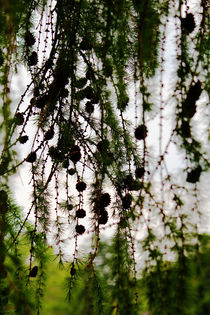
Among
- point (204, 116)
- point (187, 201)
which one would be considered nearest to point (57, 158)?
point (187, 201)

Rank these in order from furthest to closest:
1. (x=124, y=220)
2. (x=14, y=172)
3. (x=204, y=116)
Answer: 1. (x=204, y=116)
2. (x=14, y=172)
3. (x=124, y=220)

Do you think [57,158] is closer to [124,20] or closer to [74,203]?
[74,203]

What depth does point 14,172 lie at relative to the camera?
1.03m

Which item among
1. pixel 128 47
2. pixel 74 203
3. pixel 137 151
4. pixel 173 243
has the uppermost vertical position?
pixel 128 47

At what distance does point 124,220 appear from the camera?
0.92 metres

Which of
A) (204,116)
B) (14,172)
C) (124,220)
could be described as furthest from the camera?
(204,116)

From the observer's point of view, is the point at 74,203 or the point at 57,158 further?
the point at 74,203

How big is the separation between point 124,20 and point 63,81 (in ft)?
0.96

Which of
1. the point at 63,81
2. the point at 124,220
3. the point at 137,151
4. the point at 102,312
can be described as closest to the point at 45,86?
the point at 63,81

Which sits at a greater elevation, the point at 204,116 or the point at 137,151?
the point at 204,116

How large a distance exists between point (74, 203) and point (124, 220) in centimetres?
22

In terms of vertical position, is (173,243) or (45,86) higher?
(45,86)

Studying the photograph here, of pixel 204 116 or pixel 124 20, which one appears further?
pixel 204 116

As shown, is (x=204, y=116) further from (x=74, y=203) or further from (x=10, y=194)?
(x=10, y=194)
